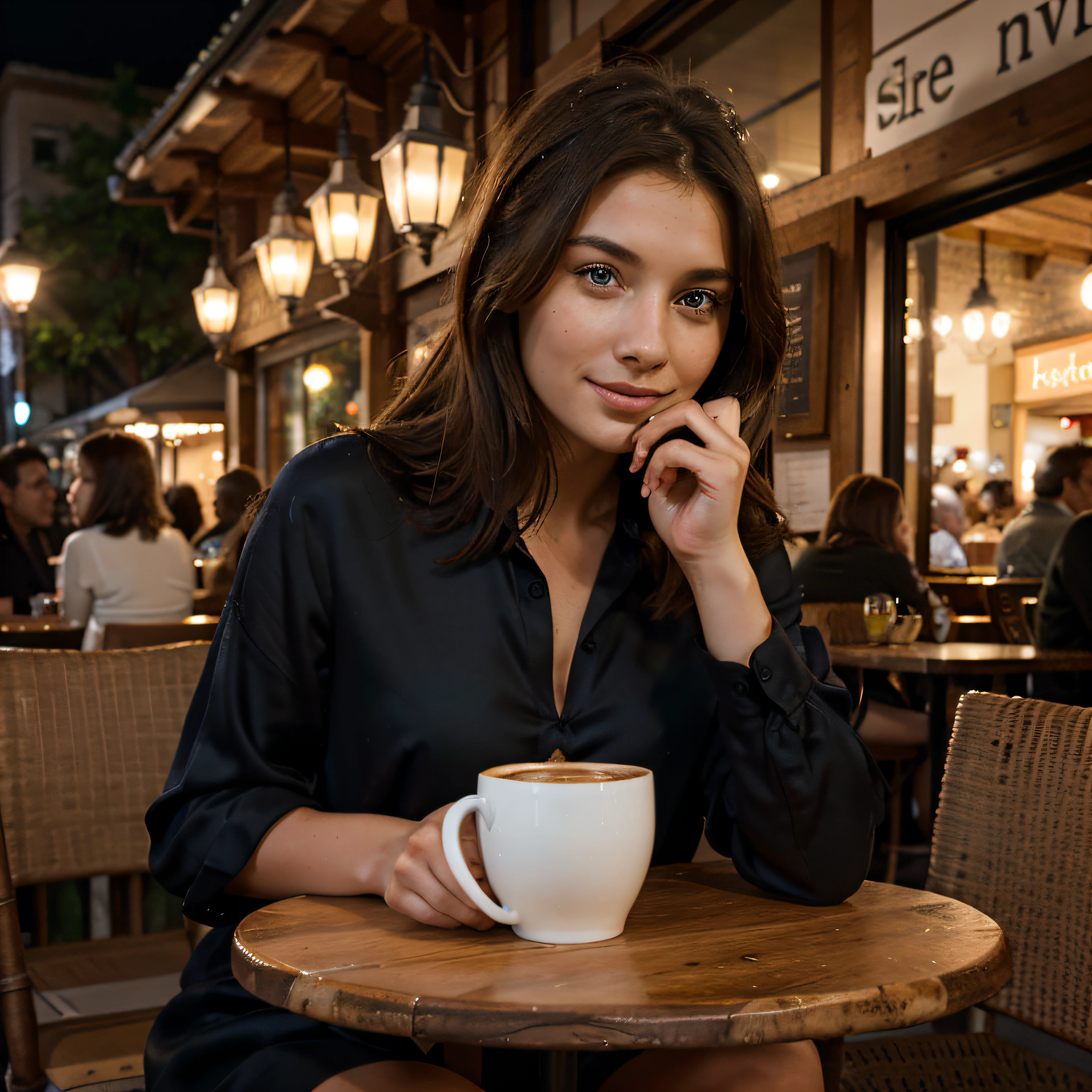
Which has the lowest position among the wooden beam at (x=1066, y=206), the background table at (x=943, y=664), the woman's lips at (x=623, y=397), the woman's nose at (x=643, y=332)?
the background table at (x=943, y=664)

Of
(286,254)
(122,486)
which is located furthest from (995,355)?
(122,486)

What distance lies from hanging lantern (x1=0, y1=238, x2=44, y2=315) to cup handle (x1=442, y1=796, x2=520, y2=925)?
800 centimetres

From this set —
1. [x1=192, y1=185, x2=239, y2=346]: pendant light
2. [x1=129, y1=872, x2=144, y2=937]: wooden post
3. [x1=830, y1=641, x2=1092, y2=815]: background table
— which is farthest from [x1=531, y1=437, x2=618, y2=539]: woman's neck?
[x1=192, y1=185, x2=239, y2=346]: pendant light

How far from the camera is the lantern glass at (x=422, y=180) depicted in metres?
4.45

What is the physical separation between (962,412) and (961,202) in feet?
6.29

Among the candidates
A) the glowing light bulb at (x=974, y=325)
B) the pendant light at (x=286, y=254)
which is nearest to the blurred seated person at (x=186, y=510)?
the pendant light at (x=286, y=254)

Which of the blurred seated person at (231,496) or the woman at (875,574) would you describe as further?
the blurred seated person at (231,496)

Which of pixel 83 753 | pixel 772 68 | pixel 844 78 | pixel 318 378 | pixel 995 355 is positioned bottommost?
pixel 83 753

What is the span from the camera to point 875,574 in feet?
13.3

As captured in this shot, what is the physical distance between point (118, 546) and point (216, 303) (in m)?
4.22

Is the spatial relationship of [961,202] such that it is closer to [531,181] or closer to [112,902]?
[531,181]

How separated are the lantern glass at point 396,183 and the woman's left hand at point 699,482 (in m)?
3.62

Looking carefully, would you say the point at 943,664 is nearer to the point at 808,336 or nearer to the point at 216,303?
the point at 808,336

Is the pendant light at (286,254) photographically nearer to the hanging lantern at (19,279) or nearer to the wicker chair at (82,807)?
the hanging lantern at (19,279)
